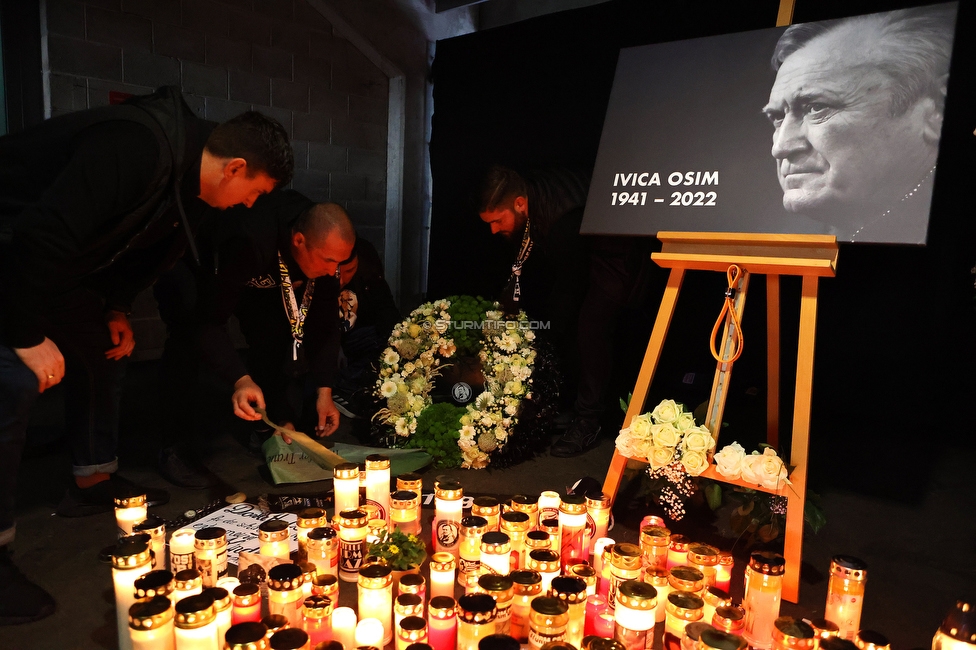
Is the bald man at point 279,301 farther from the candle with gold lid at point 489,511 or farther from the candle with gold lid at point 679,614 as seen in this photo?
the candle with gold lid at point 679,614

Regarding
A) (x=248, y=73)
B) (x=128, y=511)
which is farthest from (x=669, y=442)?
(x=248, y=73)

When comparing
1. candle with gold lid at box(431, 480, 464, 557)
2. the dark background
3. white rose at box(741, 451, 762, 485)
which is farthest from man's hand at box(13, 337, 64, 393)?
the dark background

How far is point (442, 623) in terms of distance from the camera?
130cm

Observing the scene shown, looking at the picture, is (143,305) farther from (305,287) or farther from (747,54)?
(747,54)

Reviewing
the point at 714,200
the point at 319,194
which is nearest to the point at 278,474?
the point at 714,200

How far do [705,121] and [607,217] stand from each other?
1.32 ft

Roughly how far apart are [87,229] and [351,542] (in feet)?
3.34

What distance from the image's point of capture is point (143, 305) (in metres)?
4.05

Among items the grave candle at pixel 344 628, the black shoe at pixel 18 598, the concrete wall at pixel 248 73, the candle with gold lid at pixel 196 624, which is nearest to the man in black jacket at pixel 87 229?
the black shoe at pixel 18 598

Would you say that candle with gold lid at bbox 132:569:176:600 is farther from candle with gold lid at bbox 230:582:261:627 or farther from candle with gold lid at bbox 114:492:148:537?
candle with gold lid at bbox 114:492:148:537

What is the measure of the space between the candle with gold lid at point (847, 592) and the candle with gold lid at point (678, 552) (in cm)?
32

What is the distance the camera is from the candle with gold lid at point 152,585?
1.24m

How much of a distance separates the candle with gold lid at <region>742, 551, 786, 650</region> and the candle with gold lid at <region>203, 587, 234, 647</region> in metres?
1.11

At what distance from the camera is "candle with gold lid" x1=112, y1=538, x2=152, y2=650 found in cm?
135
